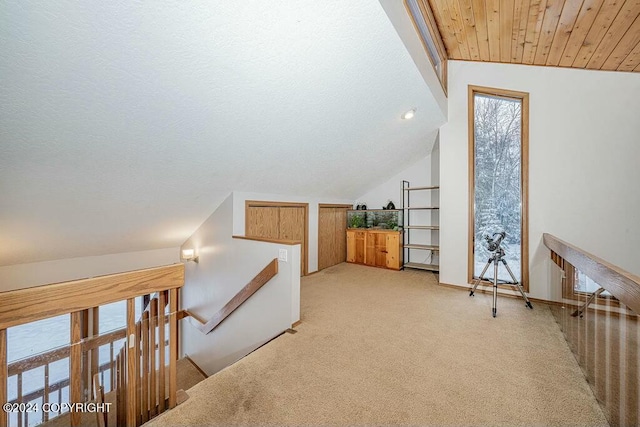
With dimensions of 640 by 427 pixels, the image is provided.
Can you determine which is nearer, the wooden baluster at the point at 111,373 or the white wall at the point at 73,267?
the wooden baluster at the point at 111,373

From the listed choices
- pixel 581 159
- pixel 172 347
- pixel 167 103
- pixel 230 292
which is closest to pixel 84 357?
pixel 172 347

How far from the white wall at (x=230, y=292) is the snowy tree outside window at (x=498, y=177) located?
2.92m

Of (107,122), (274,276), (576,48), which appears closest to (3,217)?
(107,122)

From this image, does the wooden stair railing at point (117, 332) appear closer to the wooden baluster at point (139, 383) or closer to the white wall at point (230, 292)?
the wooden baluster at point (139, 383)

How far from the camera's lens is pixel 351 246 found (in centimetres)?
583

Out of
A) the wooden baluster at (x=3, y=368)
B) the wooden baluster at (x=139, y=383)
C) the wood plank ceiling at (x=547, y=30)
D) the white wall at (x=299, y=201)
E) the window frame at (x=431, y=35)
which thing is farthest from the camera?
the white wall at (x=299, y=201)

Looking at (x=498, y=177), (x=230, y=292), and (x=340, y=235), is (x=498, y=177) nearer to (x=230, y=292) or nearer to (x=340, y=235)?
(x=340, y=235)

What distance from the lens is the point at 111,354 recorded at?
152 centimetres

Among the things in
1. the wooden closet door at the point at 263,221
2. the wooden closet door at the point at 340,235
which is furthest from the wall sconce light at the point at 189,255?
the wooden closet door at the point at 340,235

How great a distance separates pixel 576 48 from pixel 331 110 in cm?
288

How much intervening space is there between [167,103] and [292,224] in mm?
3068

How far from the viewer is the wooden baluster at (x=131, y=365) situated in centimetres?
142

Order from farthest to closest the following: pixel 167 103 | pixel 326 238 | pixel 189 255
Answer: pixel 326 238, pixel 189 255, pixel 167 103

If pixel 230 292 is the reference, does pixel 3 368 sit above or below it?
above
